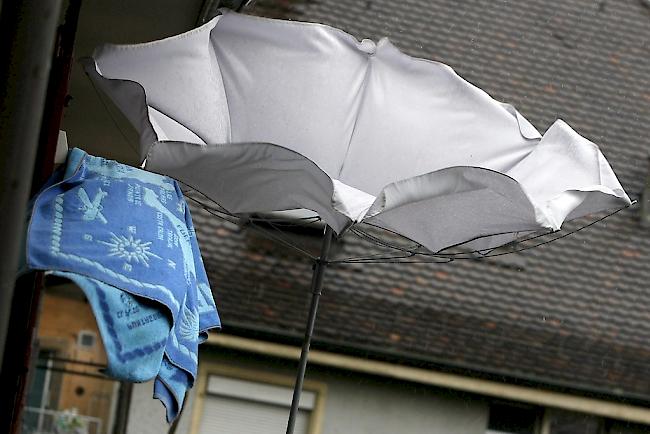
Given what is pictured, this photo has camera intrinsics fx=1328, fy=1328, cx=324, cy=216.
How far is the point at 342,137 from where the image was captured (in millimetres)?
5250

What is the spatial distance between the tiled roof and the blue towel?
32.6 feet

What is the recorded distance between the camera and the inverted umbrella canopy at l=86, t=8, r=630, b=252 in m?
4.23

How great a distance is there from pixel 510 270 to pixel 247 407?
332 cm

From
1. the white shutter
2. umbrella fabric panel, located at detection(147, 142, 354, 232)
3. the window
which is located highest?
umbrella fabric panel, located at detection(147, 142, 354, 232)

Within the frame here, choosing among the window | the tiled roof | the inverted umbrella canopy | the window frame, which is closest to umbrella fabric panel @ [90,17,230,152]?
the inverted umbrella canopy

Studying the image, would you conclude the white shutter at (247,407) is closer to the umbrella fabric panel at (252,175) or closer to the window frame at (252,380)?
the window frame at (252,380)

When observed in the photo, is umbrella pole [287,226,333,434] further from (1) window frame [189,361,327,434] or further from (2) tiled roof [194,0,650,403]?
(1) window frame [189,361,327,434]

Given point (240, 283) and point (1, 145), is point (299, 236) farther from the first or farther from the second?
point (1, 145)

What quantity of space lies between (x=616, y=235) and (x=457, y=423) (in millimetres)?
3079

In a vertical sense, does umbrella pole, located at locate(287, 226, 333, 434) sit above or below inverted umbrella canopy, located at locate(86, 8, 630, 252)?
below

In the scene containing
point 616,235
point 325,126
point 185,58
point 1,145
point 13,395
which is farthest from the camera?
point 616,235

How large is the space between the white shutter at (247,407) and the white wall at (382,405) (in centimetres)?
20

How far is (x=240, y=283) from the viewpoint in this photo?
1419cm

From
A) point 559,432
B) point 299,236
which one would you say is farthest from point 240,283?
point 559,432
